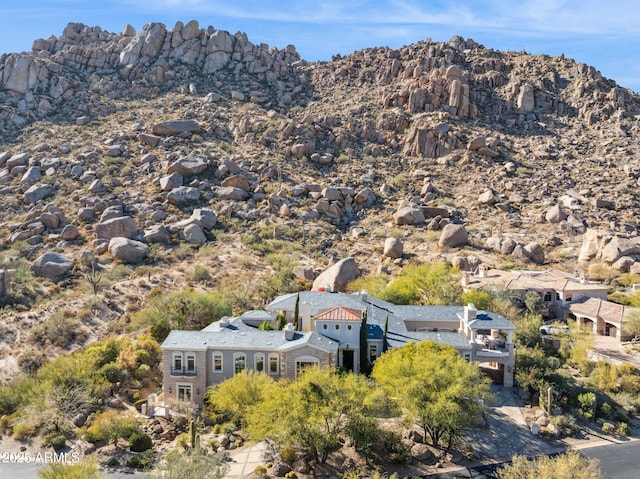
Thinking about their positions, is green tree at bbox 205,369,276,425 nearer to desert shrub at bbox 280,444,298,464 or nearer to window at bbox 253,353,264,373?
window at bbox 253,353,264,373

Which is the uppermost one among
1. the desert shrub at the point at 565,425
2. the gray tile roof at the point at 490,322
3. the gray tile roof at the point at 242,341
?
the gray tile roof at the point at 490,322

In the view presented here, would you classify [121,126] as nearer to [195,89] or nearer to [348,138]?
[195,89]

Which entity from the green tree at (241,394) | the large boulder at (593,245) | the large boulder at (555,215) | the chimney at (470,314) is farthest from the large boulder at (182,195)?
the large boulder at (593,245)

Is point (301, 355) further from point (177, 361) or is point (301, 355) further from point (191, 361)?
point (177, 361)

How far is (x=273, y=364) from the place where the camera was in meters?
27.5

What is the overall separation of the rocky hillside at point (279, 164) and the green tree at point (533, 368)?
18285mm

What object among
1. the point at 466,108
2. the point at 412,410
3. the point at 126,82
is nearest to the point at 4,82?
the point at 126,82

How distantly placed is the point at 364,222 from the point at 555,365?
3020 cm

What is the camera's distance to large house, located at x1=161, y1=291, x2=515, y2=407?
27.3 metres

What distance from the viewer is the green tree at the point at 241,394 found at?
24.4m

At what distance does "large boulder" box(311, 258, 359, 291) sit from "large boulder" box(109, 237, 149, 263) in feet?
52.1

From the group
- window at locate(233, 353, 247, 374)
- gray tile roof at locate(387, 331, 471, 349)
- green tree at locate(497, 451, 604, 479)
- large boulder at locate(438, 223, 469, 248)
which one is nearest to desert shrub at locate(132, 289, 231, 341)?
window at locate(233, 353, 247, 374)

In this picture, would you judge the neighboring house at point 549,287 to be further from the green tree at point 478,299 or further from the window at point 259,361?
the window at point 259,361

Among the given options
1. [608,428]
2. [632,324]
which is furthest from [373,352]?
[632,324]
